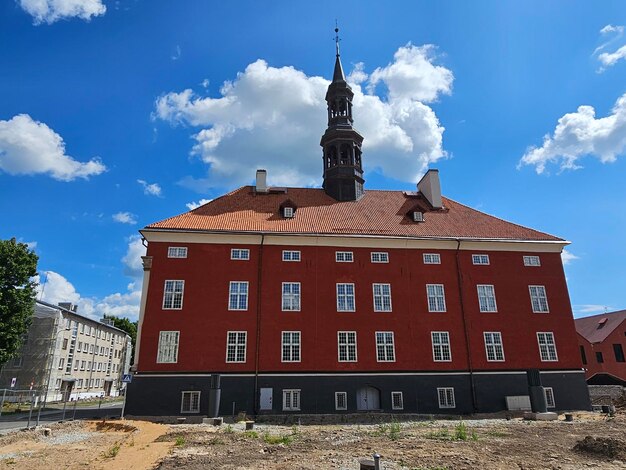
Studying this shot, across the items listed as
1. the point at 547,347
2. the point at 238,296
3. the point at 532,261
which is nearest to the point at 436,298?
the point at 532,261

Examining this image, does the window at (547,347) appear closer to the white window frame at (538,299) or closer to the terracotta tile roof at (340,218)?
the white window frame at (538,299)

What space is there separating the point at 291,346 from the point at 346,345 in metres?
4.02

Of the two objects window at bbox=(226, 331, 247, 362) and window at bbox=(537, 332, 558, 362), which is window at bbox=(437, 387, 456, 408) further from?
window at bbox=(226, 331, 247, 362)

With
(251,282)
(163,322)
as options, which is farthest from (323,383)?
(163,322)

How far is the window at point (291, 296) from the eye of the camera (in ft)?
103

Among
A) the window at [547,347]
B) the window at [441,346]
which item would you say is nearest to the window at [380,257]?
the window at [441,346]

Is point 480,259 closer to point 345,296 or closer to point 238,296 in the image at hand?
point 345,296

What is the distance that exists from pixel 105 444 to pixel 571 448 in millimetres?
20668

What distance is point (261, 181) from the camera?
37.8 m

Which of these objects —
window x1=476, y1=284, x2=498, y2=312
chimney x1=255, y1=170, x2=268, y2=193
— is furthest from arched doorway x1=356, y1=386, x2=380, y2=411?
chimney x1=255, y1=170, x2=268, y2=193

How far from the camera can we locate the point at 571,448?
17688 millimetres

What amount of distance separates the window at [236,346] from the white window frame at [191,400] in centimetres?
304

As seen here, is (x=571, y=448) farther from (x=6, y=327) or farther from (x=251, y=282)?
(x=6, y=327)

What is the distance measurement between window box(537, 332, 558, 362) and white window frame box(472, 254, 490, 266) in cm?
671
